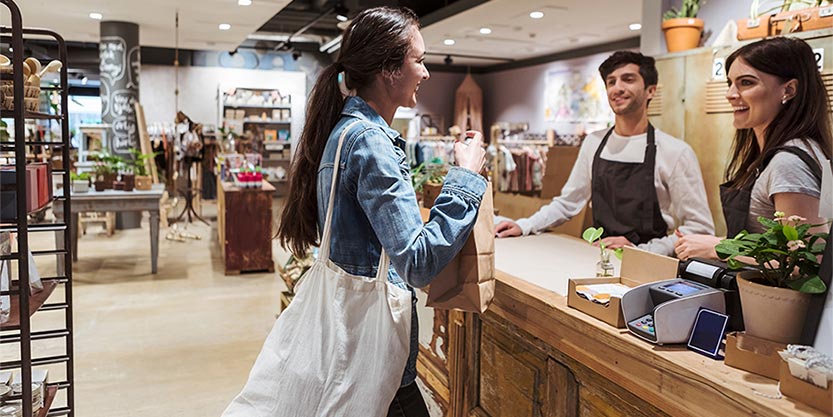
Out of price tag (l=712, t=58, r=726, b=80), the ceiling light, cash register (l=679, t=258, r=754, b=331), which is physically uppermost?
the ceiling light

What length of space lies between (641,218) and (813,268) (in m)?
1.73

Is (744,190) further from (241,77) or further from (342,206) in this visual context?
(241,77)

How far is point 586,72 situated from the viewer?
1145 cm

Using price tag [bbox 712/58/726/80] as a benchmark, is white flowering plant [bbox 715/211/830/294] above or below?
below

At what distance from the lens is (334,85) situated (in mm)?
1622

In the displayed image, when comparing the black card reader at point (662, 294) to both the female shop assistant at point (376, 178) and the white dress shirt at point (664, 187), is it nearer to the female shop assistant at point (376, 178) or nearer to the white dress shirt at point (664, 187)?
the female shop assistant at point (376, 178)

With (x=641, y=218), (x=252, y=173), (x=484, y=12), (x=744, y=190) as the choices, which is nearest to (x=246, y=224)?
(x=252, y=173)

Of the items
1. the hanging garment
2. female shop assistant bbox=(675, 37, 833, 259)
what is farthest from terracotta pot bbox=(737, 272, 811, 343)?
the hanging garment

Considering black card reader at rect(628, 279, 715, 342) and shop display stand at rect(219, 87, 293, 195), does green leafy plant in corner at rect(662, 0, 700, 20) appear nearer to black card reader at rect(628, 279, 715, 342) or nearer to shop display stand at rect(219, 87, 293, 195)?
black card reader at rect(628, 279, 715, 342)

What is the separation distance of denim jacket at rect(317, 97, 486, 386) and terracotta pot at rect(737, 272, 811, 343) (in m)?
0.58

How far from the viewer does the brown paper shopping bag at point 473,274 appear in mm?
1559

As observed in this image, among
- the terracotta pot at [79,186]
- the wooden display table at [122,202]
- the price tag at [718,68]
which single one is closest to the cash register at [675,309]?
the price tag at [718,68]

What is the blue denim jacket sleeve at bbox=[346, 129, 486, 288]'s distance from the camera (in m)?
1.40

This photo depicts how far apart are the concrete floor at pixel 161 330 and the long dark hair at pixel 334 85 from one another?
2187 millimetres
